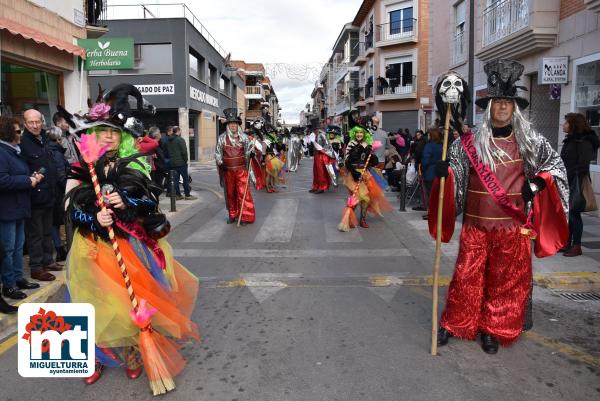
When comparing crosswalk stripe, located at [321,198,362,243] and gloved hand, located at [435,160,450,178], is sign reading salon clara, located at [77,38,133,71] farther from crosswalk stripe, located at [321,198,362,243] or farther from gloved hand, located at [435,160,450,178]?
gloved hand, located at [435,160,450,178]

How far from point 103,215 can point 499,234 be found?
2788 millimetres

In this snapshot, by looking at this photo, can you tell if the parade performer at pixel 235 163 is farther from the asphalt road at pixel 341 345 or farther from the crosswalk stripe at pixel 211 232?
the asphalt road at pixel 341 345

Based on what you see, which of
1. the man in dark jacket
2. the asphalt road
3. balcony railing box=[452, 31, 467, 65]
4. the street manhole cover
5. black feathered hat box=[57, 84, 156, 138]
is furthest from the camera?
balcony railing box=[452, 31, 467, 65]

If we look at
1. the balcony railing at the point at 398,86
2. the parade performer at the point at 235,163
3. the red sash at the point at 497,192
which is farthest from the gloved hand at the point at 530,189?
the balcony railing at the point at 398,86

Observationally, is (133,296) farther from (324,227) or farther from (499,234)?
(324,227)

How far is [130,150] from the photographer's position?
3576 mm

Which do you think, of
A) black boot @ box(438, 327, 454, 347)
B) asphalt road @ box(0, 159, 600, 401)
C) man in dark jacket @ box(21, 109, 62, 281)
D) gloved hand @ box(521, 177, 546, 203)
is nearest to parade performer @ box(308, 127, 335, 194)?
asphalt road @ box(0, 159, 600, 401)

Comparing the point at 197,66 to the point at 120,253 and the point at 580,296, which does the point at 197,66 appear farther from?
the point at 120,253

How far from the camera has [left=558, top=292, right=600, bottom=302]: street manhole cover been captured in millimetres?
5102

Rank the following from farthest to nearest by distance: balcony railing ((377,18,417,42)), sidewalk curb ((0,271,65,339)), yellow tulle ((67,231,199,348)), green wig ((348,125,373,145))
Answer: balcony railing ((377,18,417,42)) → green wig ((348,125,373,145)) → sidewalk curb ((0,271,65,339)) → yellow tulle ((67,231,199,348))

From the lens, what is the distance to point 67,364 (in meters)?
3.07

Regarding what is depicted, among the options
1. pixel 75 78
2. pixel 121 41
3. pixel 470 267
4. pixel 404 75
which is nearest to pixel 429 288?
pixel 470 267

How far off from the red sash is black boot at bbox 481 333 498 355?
2.76ft

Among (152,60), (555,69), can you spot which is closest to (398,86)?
(152,60)
